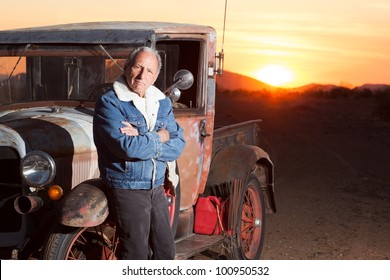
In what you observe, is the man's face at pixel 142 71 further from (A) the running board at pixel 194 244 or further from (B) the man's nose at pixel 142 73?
(A) the running board at pixel 194 244

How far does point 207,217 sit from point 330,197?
4.24 metres

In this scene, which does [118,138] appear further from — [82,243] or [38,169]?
[82,243]

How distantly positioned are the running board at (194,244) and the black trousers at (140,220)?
1.08 meters

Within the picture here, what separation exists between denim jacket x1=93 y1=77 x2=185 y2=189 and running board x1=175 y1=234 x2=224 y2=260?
142 centimetres

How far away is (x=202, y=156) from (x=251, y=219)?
105 cm

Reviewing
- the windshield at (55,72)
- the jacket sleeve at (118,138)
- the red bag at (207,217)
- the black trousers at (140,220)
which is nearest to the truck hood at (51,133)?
the windshield at (55,72)

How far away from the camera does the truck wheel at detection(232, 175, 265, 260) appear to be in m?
6.82

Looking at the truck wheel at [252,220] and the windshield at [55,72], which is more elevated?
the windshield at [55,72]

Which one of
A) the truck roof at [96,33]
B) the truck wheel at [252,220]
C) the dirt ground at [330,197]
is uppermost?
the truck roof at [96,33]

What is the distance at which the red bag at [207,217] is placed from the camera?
6262 millimetres

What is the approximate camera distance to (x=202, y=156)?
613 centimetres

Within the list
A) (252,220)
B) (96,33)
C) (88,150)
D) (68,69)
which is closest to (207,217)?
(252,220)

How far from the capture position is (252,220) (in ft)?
22.7
